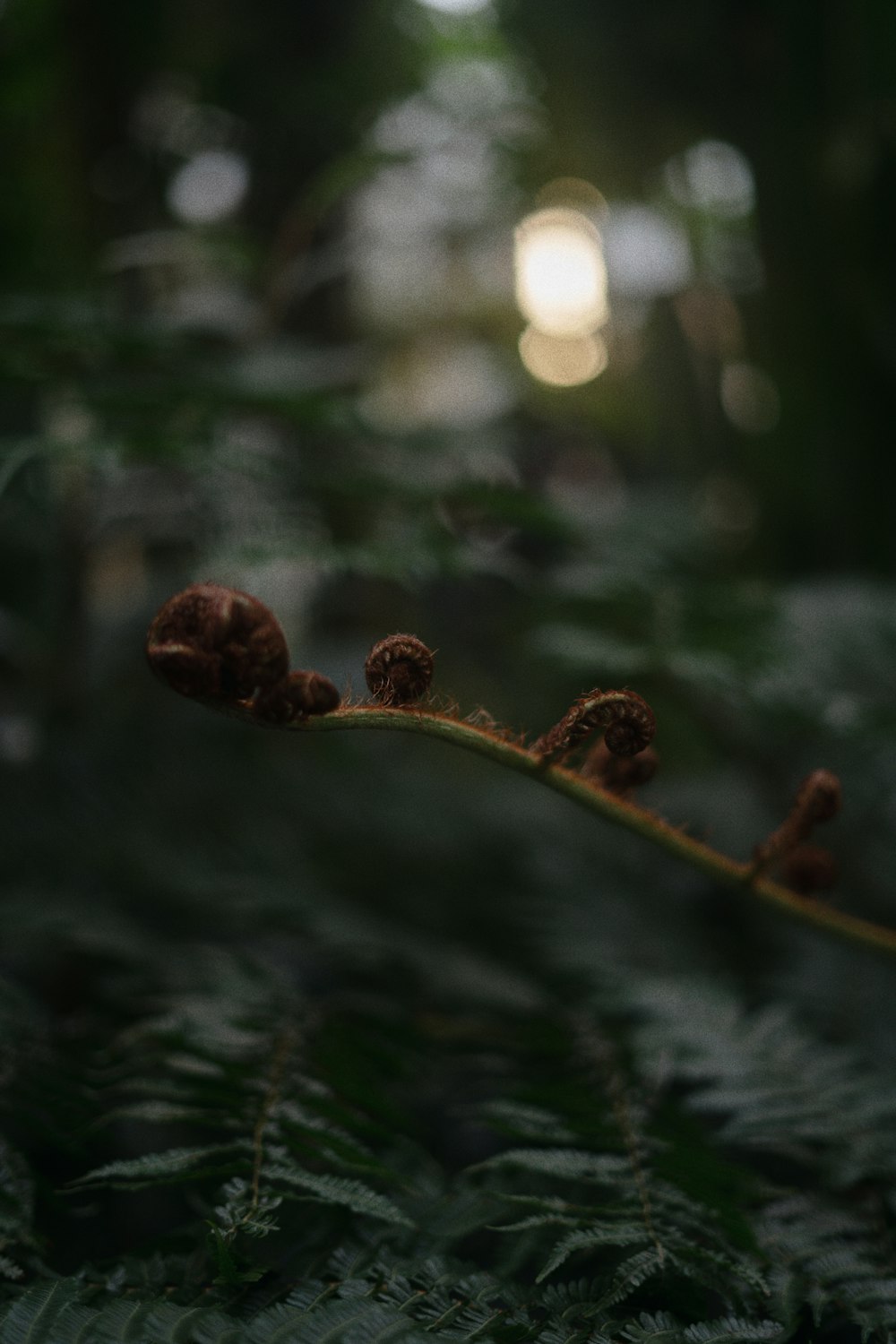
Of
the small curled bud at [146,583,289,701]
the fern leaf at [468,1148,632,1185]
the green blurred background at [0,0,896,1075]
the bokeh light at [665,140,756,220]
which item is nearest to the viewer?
the small curled bud at [146,583,289,701]

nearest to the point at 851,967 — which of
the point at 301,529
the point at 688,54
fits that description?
the point at 301,529

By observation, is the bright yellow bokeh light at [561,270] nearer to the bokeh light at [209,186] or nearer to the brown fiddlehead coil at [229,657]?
the bokeh light at [209,186]

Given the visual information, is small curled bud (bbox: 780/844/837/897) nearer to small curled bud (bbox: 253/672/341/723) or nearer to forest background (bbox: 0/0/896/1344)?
forest background (bbox: 0/0/896/1344)

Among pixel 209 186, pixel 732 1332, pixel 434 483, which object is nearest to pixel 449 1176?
pixel 732 1332

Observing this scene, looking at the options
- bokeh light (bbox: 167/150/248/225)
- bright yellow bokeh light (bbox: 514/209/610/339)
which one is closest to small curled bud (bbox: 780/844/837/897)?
bokeh light (bbox: 167/150/248/225)

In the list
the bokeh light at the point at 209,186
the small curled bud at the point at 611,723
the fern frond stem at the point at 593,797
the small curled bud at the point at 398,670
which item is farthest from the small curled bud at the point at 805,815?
the bokeh light at the point at 209,186

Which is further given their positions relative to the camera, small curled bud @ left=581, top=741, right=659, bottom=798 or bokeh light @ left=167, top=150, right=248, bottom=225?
bokeh light @ left=167, top=150, right=248, bottom=225

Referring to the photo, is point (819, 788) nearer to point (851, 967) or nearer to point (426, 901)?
point (851, 967)

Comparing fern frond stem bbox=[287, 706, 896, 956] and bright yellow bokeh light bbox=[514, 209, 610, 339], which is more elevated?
bright yellow bokeh light bbox=[514, 209, 610, 339]
